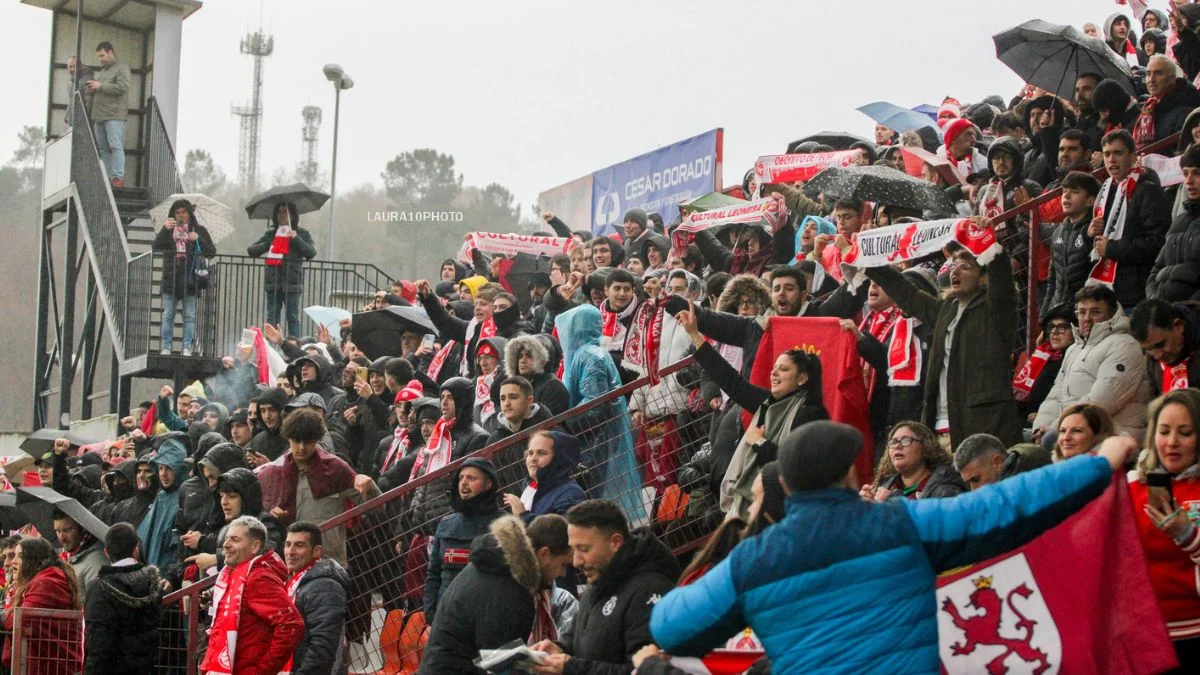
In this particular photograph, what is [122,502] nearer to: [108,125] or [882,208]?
[882,208]

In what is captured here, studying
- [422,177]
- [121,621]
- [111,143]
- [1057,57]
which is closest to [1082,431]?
[121,621]

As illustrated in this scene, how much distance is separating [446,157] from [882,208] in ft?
201

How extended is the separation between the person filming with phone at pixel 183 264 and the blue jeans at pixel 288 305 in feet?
2.72

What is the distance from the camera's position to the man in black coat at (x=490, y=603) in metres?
6.91

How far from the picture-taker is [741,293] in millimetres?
10523

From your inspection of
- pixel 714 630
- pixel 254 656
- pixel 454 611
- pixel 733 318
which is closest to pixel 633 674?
pixel 714 630

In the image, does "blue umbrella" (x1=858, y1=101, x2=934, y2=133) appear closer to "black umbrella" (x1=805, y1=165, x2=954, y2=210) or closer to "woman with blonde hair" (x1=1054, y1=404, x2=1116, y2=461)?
"black umbrella" (x1=805, y1=165, x2=954, y2=210)

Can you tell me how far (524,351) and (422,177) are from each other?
61493mm

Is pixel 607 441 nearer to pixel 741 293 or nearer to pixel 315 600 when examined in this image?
pixel 741 293

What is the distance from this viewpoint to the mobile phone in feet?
18.8

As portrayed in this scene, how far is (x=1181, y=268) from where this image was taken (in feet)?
28.8

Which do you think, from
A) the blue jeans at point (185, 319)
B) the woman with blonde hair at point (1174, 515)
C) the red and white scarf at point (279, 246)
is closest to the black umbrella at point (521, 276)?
the red and white scarf at point (279, 246)

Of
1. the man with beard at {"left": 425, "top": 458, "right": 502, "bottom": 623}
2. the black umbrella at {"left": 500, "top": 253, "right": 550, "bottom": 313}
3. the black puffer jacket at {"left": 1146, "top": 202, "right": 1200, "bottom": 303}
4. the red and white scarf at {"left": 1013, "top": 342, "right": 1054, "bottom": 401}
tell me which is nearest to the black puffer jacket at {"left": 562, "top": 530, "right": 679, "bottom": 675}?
the man with beard at {"left": 425, "top": 458, "right": 502, "bottom": 623}

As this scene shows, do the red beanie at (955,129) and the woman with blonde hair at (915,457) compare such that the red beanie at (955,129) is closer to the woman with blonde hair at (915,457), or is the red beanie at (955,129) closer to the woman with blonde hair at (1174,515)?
the woman with blonde hair at (915,457)
